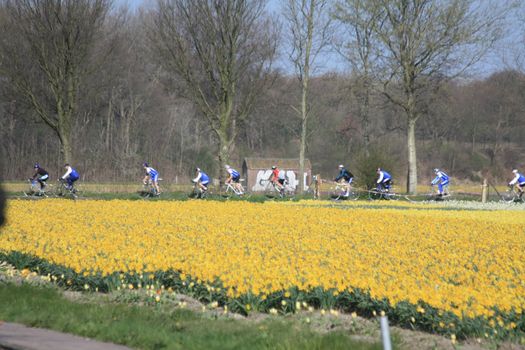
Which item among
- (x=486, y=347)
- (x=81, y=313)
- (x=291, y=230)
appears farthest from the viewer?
(x=291, y=230)

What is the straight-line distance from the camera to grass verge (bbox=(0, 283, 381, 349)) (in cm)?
697

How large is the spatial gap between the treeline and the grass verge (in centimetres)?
2683

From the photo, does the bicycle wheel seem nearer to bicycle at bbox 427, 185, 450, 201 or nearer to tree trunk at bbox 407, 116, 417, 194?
bicycle at bbox 427, 185, 450, 201

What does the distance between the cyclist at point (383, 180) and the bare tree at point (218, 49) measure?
9.02m

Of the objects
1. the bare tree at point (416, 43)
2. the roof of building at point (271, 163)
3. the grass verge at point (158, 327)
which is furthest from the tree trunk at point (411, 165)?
the grass verge at point (158, 327)

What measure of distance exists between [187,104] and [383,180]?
1608 inches

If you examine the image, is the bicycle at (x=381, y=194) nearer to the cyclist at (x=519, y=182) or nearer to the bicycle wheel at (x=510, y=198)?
the bicycle wheel at (x=510, y=198)

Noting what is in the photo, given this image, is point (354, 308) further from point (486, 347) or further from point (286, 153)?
point (286, 153)

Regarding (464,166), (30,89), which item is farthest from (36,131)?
(464,166)

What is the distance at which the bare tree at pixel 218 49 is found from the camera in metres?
38.4

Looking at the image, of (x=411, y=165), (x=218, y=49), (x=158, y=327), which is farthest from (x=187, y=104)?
(x=158, y=327)

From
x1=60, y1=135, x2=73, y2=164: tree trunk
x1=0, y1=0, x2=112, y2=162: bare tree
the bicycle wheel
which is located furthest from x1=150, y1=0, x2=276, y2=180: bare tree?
the bicycle wheel

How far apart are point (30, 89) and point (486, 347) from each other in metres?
33.4

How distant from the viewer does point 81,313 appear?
859cm
